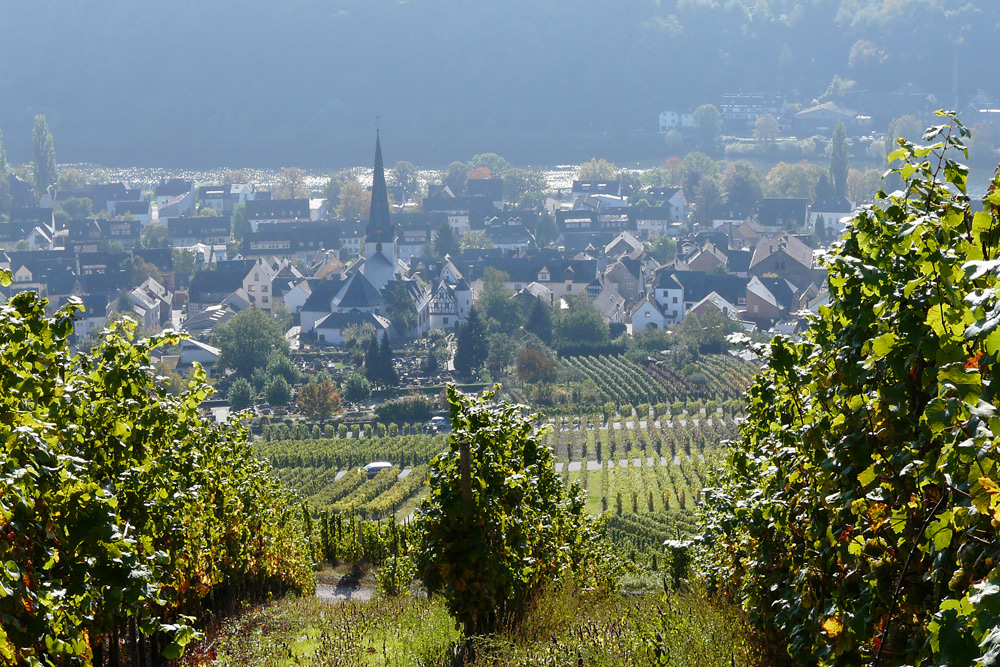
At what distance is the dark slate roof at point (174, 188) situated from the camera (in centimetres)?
12275

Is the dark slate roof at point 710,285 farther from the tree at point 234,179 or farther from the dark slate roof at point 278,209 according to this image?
the tree at point 234,179

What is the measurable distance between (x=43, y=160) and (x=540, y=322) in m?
79.0

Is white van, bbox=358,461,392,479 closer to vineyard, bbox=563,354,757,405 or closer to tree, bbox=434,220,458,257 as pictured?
vineyard, bbox=563,354,757,405

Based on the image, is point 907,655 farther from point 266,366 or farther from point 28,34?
point 28,34

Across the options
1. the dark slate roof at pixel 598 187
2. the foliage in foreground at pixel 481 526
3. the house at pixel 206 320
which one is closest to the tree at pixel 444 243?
the house at pixel 206 320

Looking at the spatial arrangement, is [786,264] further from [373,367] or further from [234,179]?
[234,179]

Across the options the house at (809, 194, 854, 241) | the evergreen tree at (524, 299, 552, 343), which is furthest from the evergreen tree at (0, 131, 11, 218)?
the house at (809, 194, 854, 241)

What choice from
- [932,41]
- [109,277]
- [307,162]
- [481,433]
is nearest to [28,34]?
[307,162]

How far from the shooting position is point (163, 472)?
6.53 m

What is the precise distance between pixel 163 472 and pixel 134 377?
59cm

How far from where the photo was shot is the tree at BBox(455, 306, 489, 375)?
171 feet

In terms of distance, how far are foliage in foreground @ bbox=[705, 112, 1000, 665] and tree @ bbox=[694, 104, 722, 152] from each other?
153 meters

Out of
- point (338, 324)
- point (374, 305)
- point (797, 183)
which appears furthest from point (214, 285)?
point (797, 183)

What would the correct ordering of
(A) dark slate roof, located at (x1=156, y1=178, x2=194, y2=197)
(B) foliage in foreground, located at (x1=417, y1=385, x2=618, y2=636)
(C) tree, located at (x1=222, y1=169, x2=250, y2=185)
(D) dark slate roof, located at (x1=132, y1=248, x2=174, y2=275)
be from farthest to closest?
1. (C) tree, located at (x1=222, y1=169, x2=250, y2=185)
2. (A) dark slate roof, located at (x1=156, y1=178, x2=194, y2=197)
3. (D) dark slate roof, located at (x1=132, y1=248, x2=174, y2=275)
4. (B) foliage in foreground, located at (x1=417, y1=385, x2=618, y2=636)
